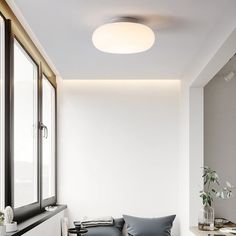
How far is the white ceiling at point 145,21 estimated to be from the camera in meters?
2.70

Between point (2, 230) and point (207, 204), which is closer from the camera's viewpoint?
point (2, 230)

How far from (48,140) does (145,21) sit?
7.71 ft

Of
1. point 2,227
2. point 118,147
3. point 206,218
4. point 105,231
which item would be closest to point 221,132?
point 206,218

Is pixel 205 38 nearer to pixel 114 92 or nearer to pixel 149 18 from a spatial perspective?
pixel 149 18

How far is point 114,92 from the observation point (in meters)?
5.14

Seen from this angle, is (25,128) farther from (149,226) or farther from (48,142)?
(149,226)

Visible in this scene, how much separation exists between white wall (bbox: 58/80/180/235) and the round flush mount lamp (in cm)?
207

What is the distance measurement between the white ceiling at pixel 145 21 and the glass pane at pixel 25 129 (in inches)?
10.8

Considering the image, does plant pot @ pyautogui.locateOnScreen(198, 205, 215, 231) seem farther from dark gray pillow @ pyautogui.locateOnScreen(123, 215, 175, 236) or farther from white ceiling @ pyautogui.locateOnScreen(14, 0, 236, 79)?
white ceiling @ pyautogui.locateOnScreen(14, 0, 236, 79)

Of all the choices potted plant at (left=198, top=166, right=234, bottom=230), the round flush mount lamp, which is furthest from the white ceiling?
potted plant at (left=198, top=166, right=234, bottom=230)

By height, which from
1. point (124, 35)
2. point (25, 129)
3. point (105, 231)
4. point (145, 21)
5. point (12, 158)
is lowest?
point (105, 231)

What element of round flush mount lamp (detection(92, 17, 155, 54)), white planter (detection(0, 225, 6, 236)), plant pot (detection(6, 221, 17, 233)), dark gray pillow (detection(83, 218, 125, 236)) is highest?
round flush mount lamp (detection(92, 17, 155, 54))

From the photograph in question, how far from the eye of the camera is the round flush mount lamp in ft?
9.42

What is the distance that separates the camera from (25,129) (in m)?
3.85
